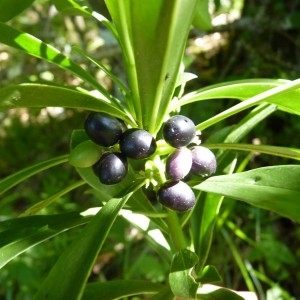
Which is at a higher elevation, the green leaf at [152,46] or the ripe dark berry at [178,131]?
the green leaf at [152,46]

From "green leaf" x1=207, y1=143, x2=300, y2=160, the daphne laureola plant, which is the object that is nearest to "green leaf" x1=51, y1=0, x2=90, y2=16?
the daphne laureola plant

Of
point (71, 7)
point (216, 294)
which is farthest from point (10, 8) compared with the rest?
point (216, 294)

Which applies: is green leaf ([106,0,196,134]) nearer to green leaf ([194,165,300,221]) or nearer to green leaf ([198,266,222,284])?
green leaf ([194,165,300,221])

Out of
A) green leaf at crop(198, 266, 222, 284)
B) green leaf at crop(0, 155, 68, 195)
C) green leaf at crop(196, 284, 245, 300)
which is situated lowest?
green leaf at crop(196, 284, 245, 300)

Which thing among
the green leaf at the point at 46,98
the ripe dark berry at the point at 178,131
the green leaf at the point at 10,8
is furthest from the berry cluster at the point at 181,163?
the green leaf at the point at 10,8

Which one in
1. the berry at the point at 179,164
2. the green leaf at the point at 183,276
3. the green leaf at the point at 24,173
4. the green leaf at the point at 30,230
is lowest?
the green leaf at the point at 183,276

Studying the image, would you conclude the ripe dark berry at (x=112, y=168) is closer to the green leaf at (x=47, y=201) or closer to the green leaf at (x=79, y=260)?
the green leaf at (x=79, y=260)

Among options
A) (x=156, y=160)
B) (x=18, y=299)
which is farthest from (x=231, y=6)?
(x=156, y=160)
